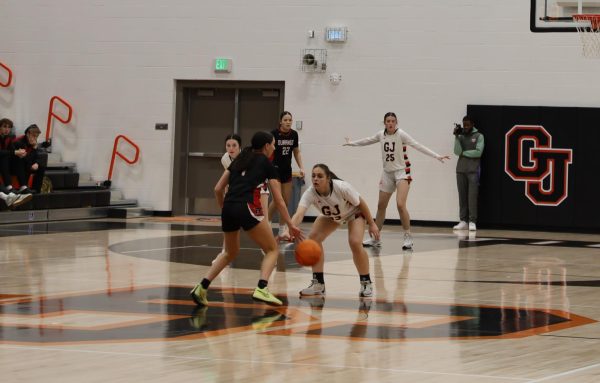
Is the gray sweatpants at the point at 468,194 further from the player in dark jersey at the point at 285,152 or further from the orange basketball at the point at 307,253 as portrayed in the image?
the orange basketball at the point at 307,253

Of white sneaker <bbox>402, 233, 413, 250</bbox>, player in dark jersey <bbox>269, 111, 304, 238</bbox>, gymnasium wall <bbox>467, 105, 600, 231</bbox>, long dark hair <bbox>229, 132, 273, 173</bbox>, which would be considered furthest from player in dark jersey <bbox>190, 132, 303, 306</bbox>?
gymnasium wall <bbox>467, 105, 600, 231</bbox>

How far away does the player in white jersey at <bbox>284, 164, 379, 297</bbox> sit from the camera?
11.4 meters

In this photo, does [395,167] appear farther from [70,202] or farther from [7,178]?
[70,202]

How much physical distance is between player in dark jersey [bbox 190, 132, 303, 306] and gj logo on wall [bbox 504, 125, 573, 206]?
13.8m

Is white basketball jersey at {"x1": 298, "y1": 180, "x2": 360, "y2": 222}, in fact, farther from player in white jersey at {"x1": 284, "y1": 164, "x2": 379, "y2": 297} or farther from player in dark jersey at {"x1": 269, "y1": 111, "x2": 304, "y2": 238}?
player in dark jersey at {"x1": 269, "y1": 111, "x2": 304, "y2": 238}

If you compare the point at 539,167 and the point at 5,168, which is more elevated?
the point at 539,167

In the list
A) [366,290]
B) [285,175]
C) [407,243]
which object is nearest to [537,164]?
[407,243]

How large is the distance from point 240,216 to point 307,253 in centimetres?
79

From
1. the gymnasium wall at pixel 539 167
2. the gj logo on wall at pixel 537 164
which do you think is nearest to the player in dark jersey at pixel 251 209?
the gymnasium wall at pixel 539 167

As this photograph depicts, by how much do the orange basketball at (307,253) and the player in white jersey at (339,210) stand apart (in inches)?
19.0

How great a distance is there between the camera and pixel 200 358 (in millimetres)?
7758

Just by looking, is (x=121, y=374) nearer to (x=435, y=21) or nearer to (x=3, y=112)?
(x=435, y=21)

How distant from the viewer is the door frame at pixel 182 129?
2531cm

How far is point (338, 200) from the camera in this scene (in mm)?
11477
